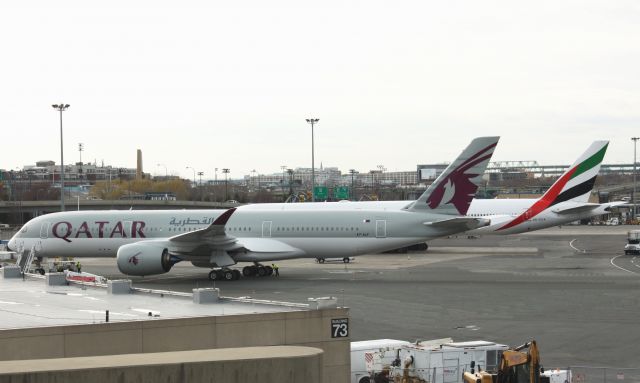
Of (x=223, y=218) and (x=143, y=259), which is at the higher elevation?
(x=223, y=218)

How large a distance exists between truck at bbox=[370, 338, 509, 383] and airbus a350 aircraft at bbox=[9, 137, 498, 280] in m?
21.8

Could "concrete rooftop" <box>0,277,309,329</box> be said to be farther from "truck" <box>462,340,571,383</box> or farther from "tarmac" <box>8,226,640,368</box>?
"tarmac" <box>8,226,640,368</box>

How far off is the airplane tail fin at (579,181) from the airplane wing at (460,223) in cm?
2179

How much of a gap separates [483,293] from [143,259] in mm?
16755

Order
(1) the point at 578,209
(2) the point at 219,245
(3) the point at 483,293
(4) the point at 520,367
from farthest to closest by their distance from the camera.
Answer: (1) the point at 578,209 < (2) the point at 219,245 < (3) the point at 483,293 < (4) the point at 520,367

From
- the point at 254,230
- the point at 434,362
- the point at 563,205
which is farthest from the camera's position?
the point at 563,205

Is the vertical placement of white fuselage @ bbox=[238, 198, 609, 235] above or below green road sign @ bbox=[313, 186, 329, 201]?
below

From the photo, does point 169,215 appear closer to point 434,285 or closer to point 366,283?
point 366,283

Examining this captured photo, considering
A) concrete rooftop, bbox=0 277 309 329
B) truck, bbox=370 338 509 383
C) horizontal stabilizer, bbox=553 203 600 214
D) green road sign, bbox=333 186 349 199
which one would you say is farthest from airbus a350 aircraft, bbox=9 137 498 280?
green road sign, bbox=333 186 349 199

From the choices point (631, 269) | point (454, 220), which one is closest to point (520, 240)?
point (631, 269)

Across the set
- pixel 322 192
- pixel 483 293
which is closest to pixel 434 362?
pixel 483 293

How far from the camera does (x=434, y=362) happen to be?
22.9 meters

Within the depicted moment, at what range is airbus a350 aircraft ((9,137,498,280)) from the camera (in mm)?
45125

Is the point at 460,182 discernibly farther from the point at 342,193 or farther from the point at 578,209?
the point at 342,193
